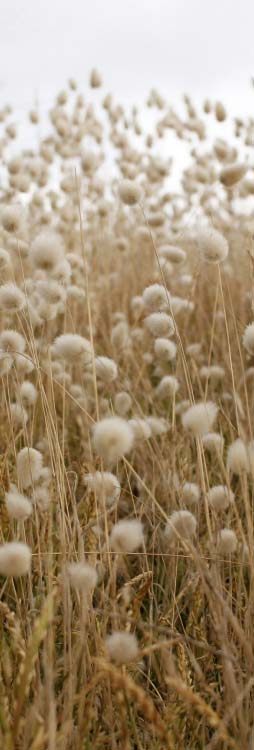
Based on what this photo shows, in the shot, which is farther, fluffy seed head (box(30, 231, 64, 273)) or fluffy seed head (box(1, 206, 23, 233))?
fluffy seed head (box(1, 206, 23, 233))

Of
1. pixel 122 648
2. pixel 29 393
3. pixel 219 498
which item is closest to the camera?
pixel 122 648

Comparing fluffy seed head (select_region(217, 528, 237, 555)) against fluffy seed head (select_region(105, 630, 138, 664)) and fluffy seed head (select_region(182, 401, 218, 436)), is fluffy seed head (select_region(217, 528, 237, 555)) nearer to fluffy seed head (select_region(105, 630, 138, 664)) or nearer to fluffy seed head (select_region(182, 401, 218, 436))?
fluffy seed head (select_region(182, 401, 218, 436))

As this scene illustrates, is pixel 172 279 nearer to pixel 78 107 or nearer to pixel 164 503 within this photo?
pixel 78 107

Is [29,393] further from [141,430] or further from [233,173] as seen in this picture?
[233,173]

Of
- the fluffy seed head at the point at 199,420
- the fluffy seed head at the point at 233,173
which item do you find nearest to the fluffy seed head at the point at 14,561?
the fluffy seed head at the point at 199,420

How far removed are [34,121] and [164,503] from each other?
261 centimetres

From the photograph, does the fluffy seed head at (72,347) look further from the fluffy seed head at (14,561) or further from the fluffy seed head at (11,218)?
the fluffy seed head at (14,561)

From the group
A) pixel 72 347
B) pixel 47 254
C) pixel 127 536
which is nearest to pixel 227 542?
pixel 127 536

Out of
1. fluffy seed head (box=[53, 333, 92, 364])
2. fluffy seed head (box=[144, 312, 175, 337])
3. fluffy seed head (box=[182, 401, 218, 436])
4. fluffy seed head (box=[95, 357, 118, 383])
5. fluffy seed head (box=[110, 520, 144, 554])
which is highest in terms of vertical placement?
fluffy seed head (box=[144, 312, 175, 337])

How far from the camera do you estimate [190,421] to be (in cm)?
108

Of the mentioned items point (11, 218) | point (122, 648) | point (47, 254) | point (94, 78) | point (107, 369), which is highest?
point (94, 78)

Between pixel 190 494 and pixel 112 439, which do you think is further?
pixel 190 494

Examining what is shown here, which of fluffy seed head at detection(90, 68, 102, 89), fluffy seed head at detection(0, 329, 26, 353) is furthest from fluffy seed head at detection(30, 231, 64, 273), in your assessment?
fluffy seed head at detection(90, 68, 102, 89)

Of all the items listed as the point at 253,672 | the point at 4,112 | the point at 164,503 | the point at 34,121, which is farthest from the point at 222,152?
the point at 4,112
